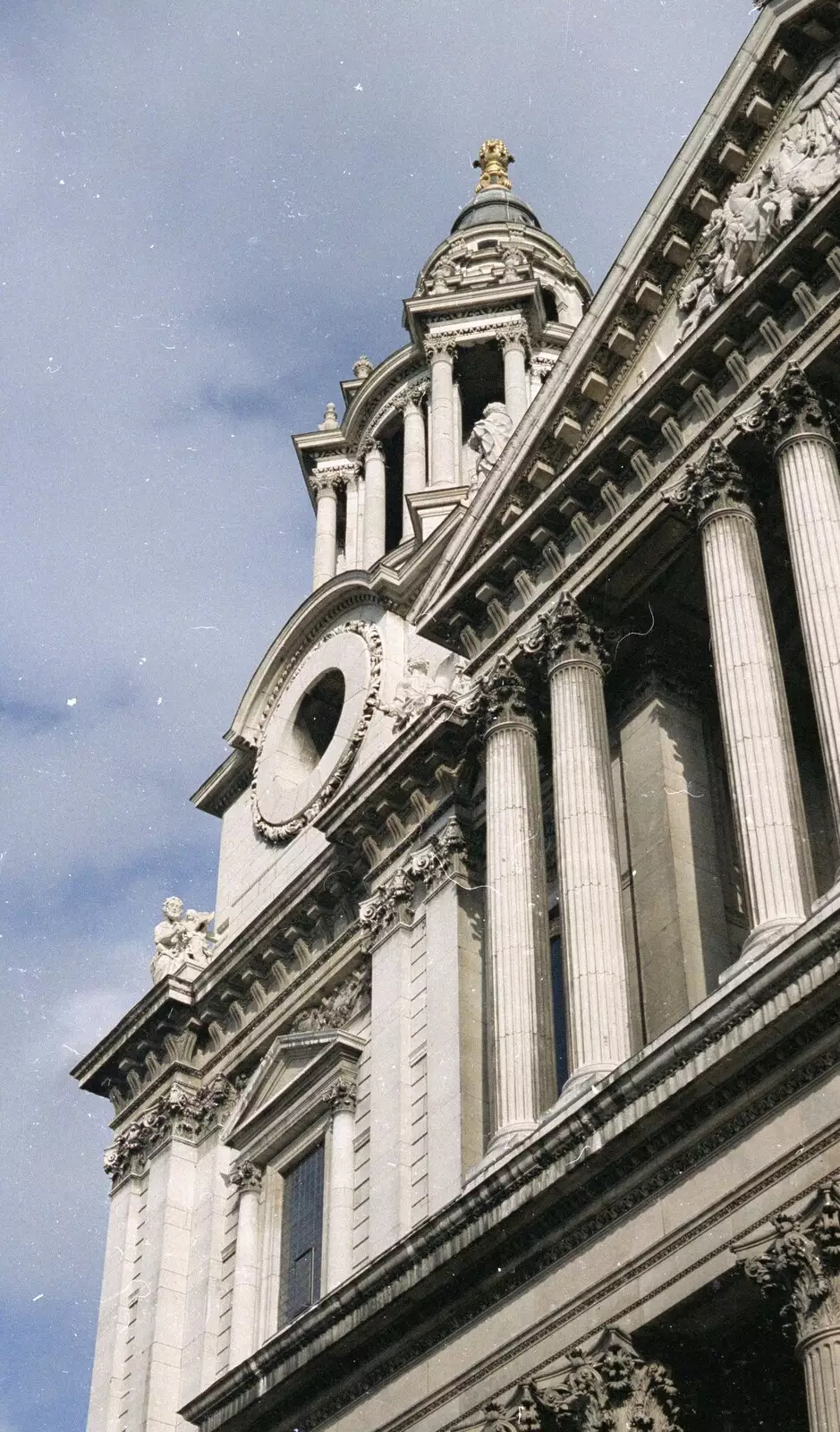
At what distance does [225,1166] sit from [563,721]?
1249cm

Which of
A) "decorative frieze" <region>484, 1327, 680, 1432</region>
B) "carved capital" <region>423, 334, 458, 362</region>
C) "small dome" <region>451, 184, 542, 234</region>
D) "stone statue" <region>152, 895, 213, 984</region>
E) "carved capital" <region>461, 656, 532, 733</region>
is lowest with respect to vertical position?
"decorative frieze" <region>484, 1327, 680, 1432</region>

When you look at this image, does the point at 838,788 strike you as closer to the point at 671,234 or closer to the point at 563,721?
the point at 563,721

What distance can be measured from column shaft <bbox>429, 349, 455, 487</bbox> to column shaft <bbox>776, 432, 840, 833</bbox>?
71.8 feet

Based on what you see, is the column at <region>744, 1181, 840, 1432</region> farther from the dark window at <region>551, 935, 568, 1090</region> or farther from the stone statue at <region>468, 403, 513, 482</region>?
the stone statue at <region>468, 403, 513, 482</region>

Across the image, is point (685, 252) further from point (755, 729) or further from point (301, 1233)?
point (301, 1233)

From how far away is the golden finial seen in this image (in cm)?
6166

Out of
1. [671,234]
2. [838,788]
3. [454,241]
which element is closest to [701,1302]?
[838,788]

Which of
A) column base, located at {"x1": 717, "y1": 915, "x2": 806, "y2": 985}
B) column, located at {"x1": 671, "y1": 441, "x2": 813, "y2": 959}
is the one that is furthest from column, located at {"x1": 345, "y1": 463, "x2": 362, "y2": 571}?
column base, located at {"x1": 717, "y1": 915, "x2": 806, "y2": 985}

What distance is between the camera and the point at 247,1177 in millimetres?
32875

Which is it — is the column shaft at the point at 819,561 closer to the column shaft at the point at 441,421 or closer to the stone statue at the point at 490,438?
the stone statue at the point at 490,438

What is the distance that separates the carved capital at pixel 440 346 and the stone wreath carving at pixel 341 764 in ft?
33.6

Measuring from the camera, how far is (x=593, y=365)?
29703 millimetres

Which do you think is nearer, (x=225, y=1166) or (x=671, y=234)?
(x=671, y=234)

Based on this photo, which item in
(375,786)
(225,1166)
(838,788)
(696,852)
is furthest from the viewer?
(225,1166)
